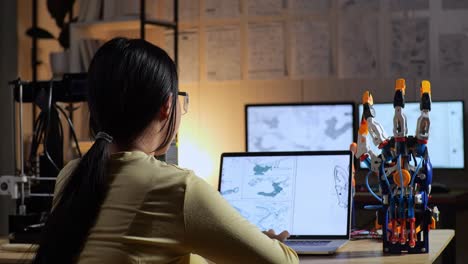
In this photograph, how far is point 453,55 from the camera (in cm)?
433

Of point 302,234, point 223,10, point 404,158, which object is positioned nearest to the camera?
point 404,158

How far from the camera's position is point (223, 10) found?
4.75 metres

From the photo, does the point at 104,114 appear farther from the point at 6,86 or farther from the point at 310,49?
the point at 6,86

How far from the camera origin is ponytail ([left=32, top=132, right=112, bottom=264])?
132cm

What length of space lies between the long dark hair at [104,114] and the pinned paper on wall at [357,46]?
321cm

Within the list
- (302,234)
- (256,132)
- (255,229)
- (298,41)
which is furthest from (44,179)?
(298,41)

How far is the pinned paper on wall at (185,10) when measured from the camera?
15.7 feet

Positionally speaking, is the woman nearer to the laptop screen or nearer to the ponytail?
the ponytail

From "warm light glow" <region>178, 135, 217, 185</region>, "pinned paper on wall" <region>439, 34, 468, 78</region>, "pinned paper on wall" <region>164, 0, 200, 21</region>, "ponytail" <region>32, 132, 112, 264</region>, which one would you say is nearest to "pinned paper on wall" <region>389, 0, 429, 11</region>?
"pinned paper on wall" <region>439, 34, 468, 78</region>

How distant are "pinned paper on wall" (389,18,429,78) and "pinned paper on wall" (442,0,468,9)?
0.13 m

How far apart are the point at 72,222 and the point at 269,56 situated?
11.2 ft

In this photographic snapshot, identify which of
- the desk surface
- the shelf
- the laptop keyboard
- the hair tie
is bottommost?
the desk surface

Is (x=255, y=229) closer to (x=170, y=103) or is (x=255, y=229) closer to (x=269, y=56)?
(x=170, y=103)

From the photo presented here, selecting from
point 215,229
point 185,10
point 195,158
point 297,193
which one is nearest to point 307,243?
point 297,193
